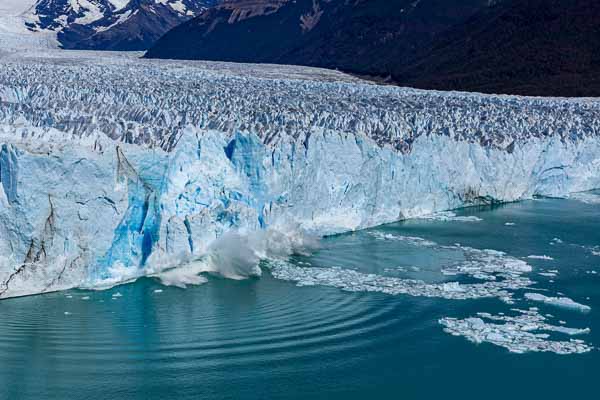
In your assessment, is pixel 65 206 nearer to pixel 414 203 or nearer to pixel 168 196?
pixel 168 196

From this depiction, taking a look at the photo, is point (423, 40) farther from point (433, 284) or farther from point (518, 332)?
point (518, 332)

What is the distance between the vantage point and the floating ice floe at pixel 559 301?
968cm

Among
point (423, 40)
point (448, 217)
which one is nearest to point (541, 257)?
point (448, 217)

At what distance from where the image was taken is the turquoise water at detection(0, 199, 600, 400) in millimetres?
7492

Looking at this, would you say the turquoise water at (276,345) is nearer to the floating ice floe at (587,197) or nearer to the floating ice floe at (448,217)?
the floating ice floe at (448,217)

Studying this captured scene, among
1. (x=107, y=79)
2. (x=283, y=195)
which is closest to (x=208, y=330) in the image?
(x=283, y=195)

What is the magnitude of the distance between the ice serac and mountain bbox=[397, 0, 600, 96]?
13.2 metres

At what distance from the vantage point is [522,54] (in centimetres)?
3531

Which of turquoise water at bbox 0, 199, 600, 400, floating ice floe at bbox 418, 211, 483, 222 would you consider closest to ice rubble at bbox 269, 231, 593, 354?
turquoise water at bbox 0, 199, 600, 400

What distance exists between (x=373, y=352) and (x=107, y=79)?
43.0 ft

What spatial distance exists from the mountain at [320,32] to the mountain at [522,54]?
3.55 metres

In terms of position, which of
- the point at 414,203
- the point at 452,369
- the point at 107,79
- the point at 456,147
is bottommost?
the point at 452,369

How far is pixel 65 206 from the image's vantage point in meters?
9.84

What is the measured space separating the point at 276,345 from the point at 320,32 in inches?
1972
